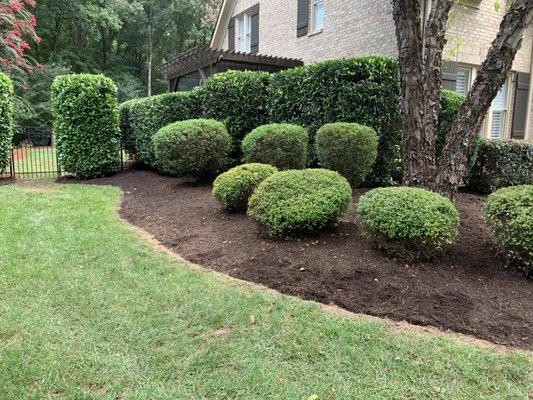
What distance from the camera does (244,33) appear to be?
651 inches

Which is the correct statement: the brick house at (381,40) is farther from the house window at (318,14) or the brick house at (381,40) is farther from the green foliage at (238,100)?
the green foliage at (238,100)

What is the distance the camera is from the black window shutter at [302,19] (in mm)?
12375

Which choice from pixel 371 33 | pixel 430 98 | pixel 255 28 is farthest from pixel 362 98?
pixel 255 28

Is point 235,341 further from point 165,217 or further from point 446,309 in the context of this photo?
point 165,217

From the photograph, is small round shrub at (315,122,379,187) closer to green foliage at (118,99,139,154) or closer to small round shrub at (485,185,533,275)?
small round shrub at (485,185,533,275)

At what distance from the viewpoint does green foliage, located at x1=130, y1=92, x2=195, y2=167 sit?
9.73 meters

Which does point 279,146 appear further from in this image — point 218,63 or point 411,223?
point 218,63

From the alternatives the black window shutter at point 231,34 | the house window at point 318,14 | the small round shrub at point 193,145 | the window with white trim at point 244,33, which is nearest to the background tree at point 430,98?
the small round shrub at point 193,145

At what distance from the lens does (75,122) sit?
988 centimetres

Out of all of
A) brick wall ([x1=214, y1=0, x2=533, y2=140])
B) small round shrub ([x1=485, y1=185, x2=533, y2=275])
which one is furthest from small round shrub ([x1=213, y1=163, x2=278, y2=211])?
brick wall ([x1=214, y1=0, x2=533, y2=140])

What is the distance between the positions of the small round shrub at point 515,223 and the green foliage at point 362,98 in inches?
114

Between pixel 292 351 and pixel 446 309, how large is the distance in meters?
1.32

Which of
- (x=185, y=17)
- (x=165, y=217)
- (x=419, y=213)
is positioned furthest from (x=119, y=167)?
(x=185, y=17)

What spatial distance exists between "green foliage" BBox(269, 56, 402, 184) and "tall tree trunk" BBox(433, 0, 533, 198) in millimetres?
2152
